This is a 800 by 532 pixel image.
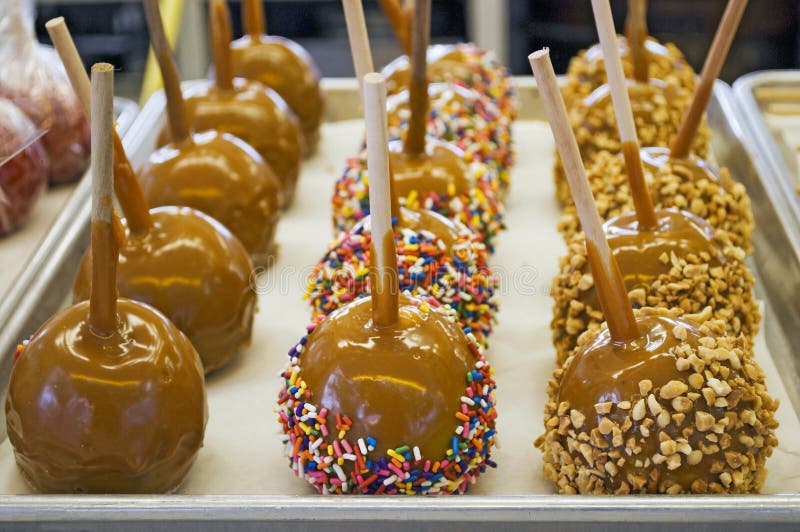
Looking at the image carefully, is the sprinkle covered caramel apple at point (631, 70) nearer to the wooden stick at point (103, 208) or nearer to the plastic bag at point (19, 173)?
the plastic bag at point (19, 173)

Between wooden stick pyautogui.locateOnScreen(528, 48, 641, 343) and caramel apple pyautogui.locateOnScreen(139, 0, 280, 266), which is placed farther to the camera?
caramel apple pyautogui.locateOnScreen(139, 0, 280, 266)

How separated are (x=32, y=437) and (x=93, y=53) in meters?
2.83

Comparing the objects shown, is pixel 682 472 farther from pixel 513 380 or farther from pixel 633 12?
pixel 633 12

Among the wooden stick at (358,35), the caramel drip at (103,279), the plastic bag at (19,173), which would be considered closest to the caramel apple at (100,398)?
the caramel drip at (103,279)

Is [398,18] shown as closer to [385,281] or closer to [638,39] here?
[638,39]

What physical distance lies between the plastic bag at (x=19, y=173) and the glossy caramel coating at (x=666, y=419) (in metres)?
0.92

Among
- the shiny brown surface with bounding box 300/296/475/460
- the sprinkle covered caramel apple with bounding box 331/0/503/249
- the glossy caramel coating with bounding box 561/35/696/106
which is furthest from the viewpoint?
the glossy caramel coating with bounding box 561/35/696/106

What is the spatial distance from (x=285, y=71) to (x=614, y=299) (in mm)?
1171

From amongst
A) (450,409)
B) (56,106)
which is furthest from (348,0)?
(56,106)

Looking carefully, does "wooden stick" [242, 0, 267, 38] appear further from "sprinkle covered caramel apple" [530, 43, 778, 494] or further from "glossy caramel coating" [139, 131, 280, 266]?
"sprinkle covered caramel apple" [530, 43, 778, 494]

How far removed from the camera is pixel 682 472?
106cm

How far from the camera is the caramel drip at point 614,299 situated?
1107 mm

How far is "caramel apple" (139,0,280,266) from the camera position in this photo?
160 cm

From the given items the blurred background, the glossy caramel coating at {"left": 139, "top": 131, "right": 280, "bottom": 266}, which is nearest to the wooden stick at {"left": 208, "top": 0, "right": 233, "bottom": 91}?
the glossy caramel coating at {"left": 139, "top": 131, "right": 280, "bottom": 266}
